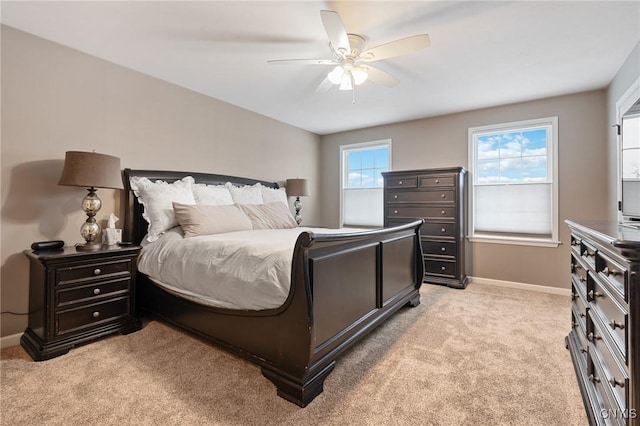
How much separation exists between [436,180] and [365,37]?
224 centimetres

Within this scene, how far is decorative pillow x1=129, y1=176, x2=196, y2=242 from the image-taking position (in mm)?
2707

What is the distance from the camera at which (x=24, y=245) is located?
231cm

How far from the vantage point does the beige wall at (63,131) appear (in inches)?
88.6

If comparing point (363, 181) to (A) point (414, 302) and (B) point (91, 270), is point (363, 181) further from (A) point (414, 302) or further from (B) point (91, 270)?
(B) point (91, 270)

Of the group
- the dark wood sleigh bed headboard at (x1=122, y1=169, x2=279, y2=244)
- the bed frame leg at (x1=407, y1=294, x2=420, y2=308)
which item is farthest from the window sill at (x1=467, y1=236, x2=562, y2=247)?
the dark wood sleigh bed headboard at (x1=122, y1=169, x2=279, y2=244)

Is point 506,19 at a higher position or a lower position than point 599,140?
higher

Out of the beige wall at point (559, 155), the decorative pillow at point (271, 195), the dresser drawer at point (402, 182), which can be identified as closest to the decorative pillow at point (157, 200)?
the decorative pillow at point (271, 195)

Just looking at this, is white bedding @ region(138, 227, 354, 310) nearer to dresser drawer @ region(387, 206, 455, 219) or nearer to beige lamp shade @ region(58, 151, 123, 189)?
beige lamp shade @ region(58, 151, 123, 189)

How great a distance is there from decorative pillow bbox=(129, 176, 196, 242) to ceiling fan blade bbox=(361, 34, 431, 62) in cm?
217

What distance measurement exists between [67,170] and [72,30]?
1131 millimetres

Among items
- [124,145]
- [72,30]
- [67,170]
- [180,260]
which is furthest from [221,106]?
[180,260]

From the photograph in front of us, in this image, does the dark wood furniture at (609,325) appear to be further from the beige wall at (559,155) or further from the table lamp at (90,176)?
the table lamp at (90,176)

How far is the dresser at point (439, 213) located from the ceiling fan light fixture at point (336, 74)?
2087mm

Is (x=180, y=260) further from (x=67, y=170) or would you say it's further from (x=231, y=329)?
(x=67, y=170)
